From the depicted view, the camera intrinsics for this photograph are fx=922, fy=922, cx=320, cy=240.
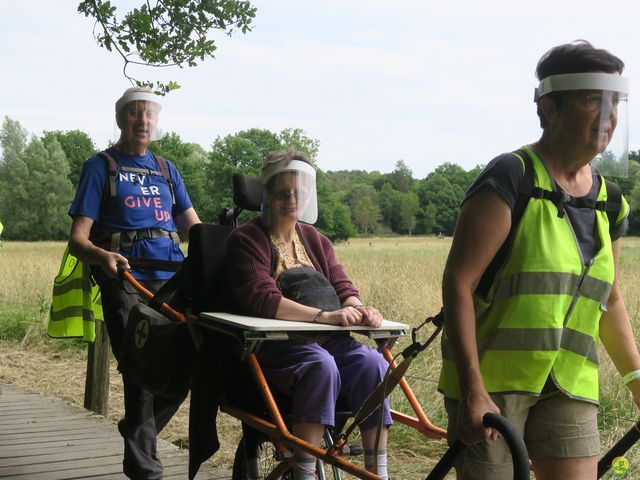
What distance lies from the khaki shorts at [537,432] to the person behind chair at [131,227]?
241 centimetres

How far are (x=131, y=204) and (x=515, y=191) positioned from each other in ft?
8.77

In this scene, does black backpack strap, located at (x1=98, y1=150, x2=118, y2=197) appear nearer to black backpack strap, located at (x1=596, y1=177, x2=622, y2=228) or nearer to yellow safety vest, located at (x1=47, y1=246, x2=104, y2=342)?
yellow safety vest, located at (x1=47, y1=246, x2=104, y2=342)

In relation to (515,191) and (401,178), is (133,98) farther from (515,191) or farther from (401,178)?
(401,178)

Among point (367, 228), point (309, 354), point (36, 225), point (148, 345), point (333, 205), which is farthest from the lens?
point (367, 228)

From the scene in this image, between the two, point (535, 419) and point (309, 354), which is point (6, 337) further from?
point (535, 419)

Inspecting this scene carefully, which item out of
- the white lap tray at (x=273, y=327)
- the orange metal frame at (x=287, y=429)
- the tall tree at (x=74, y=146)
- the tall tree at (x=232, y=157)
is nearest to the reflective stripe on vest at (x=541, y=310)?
the orange metal frame at (x=287, y=429)

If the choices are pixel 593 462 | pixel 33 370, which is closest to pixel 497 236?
pixel 593 462

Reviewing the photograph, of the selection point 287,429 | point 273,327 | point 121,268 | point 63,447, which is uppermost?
point 121,268

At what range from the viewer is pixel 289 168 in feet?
11.7

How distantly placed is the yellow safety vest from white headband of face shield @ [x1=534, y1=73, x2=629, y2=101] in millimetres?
3250

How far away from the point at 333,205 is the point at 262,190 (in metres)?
72.1

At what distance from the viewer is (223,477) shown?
452 cm

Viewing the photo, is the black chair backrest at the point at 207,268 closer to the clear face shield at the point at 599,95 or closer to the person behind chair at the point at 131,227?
the person behind chair at the point at 131,227

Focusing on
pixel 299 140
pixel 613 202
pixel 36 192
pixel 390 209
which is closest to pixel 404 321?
pixel 613 202
